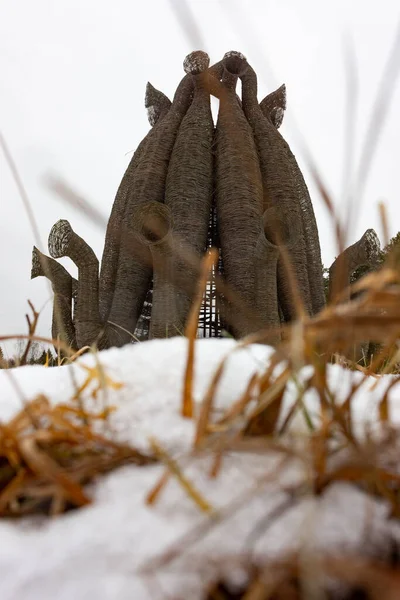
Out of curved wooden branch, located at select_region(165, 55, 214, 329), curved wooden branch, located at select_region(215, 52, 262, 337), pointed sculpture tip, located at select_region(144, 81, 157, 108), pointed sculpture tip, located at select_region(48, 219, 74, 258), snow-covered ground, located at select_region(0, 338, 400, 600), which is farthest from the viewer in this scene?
pointed sculpture tip, located at select_region(144, 81, 157, 108)

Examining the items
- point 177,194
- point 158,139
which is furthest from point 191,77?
point 177,194

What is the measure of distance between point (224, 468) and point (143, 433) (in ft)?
0.21

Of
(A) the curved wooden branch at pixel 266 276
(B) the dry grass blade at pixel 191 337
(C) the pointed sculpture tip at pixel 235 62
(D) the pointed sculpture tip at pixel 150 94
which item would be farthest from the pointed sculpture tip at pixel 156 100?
(B) the dry grass blade at pixel 191 337

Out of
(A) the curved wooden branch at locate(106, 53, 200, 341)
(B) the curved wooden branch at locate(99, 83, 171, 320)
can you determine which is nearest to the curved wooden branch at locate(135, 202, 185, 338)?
(A) the curved wooden branch at locate(106, 53, 200, 341)

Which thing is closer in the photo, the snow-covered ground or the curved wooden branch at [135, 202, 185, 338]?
the snow-covered ground

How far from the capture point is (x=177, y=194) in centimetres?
335

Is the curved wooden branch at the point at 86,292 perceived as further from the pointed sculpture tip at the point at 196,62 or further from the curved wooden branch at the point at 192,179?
the pointed sculpture tip at the point at 196,62

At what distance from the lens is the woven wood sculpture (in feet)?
9.50

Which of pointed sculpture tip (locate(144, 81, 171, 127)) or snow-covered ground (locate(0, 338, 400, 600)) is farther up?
pointed sculpture tip (locate(144, 81, 171, 127))

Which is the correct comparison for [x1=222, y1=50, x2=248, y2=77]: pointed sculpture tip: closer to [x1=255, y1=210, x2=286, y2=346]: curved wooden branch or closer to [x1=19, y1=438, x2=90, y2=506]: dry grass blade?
[x1=255, y1=210, x2=286, y2=346]: curved wooden branch

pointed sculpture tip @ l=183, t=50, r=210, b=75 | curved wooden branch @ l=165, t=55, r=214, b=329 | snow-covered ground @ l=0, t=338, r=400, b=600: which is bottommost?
snow-covered ground @ l=0, t=338, r=400, b=600

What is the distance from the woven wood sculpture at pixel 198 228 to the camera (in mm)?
2896

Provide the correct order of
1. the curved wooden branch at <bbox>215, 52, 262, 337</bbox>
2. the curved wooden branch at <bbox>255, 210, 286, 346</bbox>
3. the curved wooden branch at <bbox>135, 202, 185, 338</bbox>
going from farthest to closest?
1. the curved wooden branch at <bbox>215, 52, 262, 337</bbox>
2. the curved wooden branch at <bbox>255, 210, 286, 346</bbox>
3. the curved wooden branch at <bbox>135, 202, 185, 338</bbox>

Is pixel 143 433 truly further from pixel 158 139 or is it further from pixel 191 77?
pixel 191 77
